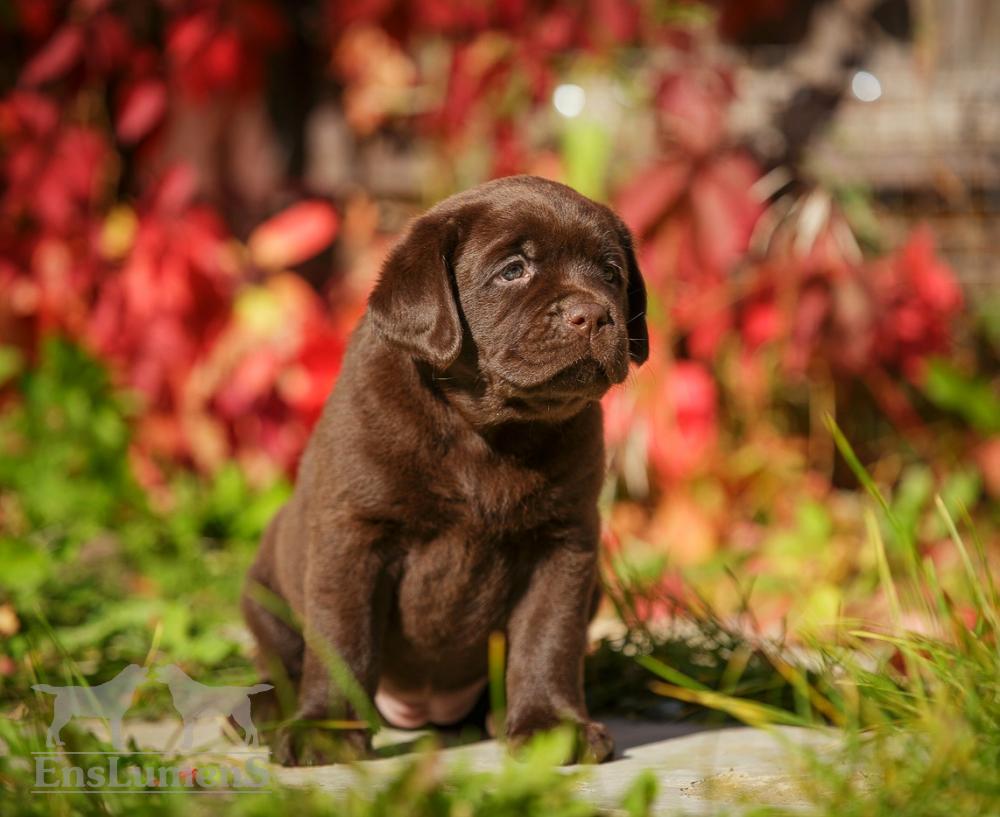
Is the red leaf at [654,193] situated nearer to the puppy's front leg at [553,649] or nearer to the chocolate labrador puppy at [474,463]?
the chocolate labrador puppy at [474,463]

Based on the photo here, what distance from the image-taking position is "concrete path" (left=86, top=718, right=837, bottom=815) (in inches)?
88.0

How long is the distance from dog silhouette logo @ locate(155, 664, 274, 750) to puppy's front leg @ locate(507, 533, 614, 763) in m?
0.59

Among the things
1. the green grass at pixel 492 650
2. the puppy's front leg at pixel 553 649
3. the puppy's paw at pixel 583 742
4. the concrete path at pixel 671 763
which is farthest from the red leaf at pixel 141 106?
the puppy's paw at pixel 583 742

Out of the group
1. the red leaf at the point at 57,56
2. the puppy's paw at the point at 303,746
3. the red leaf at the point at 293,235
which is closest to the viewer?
the puppy's paw at the point at 303,746

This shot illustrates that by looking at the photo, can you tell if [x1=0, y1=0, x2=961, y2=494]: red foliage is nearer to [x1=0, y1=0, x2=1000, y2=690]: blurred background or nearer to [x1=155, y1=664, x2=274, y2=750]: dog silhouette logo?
[x1=0, y1=0, x2=1000, y2=690]: blurred background

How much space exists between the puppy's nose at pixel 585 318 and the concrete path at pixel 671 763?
0.83 meters

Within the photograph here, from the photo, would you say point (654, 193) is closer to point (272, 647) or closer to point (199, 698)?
point (272, 647)

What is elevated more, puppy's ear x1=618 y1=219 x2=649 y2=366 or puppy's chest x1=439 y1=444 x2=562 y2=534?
puppy's ear x1=618 y1=219 x2=649 y2=366

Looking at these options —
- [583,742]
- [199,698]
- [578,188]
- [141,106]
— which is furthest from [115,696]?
[141,106]

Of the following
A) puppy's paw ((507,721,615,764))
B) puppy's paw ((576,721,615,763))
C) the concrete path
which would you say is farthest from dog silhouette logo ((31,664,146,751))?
puppy's paw ((576,721,615,763))

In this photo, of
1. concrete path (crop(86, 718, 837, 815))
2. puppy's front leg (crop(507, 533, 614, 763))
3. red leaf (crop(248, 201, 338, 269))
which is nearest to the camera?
concrete path (crop(86, 718, 837, 815))

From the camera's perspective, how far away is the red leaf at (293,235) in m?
5.48

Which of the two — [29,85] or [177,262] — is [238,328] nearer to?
[177,262]

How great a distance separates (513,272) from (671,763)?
1034mm
